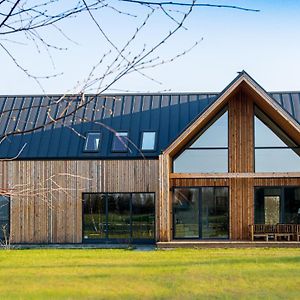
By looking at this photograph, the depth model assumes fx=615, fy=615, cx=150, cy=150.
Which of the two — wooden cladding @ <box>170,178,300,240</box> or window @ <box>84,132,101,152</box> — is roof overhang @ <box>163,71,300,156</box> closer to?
wooden cladding @ <box>170,178,300,240</box>

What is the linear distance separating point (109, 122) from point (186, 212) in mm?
4539

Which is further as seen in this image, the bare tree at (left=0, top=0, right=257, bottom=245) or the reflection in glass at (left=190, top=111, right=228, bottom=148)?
the reflection in glass at (left=190, top=111, right=228, bottom=148)

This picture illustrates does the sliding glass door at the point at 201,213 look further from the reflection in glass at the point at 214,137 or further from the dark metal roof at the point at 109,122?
the dark metal roof at the point at 109,122

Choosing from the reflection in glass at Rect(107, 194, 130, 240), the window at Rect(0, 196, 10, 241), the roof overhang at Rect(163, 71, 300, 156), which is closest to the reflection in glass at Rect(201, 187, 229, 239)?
the roof overhang at Rect(163, 71, 300, 156)

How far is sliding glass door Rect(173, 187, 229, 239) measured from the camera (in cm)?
2088

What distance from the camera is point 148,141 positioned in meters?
21.9

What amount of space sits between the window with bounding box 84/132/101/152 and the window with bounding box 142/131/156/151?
162cm

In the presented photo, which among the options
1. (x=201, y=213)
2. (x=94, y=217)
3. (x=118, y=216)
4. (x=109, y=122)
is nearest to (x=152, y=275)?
(x=201, y=213)

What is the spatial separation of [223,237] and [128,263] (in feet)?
21.4

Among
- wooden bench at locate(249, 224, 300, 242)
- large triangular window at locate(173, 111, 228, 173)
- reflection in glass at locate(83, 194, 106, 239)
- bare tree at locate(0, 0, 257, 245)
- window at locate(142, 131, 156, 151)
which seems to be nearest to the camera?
bare tree at locate(0, 0, 257, 245)

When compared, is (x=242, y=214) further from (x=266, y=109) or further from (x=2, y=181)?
(x=2, y=181)

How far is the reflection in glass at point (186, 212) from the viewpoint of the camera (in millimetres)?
20906

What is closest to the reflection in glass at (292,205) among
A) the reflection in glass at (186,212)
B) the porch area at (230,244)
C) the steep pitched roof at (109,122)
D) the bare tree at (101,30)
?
the porch area at (230,244)

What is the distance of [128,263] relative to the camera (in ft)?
49.7
